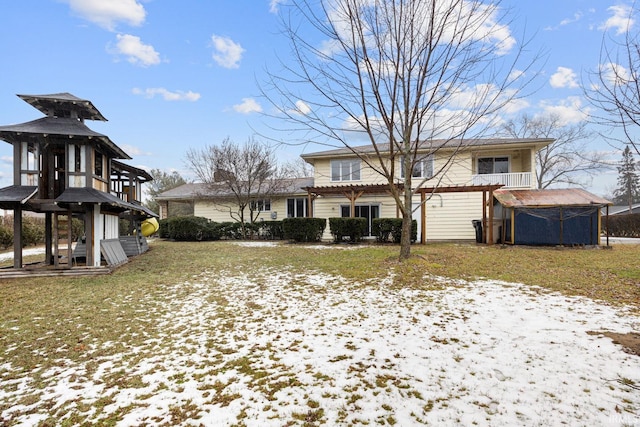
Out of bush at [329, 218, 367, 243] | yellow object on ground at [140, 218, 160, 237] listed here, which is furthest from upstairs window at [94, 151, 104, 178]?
bush at [329, 218, 367, 243]

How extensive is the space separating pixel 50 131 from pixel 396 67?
8995 millimetres

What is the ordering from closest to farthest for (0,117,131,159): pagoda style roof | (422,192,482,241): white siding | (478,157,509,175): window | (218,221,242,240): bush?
1. (0,117,131,159): pagoda style roof
2. (422,192,482,241): white siding
3. (478,157,509,175): window
4. (218,221,242,240): bush

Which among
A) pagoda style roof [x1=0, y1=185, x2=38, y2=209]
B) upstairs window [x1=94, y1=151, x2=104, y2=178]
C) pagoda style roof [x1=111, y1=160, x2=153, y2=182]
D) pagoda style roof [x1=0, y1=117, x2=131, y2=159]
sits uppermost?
pagoda style roof [x1=0, y1=117, x2=131, y2=159]

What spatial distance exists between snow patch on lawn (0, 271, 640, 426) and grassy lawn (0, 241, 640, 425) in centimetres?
3

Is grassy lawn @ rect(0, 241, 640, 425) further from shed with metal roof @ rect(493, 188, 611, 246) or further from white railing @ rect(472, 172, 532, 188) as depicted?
white railing @ rect(472, 172, 532, 188)

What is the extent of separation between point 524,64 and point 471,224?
10.7 m

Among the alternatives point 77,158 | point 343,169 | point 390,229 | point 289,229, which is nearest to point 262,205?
point 289,229

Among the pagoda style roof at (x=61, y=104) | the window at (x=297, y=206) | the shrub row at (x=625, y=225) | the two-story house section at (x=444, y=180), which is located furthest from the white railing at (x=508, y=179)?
the pagoda style roof at (x=61, y=104)

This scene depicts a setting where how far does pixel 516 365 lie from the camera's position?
120 inches

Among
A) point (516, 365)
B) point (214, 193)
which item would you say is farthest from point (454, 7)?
point (214, 193)

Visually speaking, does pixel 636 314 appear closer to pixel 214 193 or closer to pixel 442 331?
pixel 442 331

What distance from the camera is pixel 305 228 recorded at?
15.4 metres

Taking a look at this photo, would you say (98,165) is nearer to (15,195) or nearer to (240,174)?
(15,195)

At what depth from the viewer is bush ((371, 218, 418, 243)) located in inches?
555
